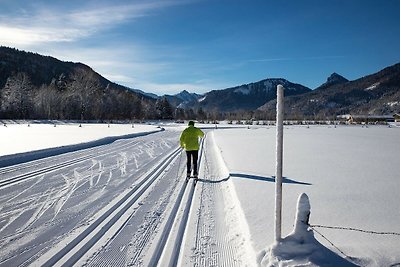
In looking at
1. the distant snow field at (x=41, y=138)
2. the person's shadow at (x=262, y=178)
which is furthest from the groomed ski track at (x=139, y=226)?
the distant snow field at (x=41, y=138)

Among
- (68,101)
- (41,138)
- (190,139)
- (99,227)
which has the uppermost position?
(68,101)

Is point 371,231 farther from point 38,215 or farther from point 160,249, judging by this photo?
point 38,215

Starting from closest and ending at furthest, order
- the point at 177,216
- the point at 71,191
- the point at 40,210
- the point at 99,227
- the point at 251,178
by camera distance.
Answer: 1. the point at 99,227
2. the point at 177,216
3. the point at 40,210
4. the point at 71,191
5. the point at 251,178

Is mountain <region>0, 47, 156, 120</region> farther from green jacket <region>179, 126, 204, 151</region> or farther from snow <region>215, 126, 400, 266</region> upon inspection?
snow <region>215, 126, 400, 266</region>

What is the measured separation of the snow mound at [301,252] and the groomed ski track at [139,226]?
0.37 metres

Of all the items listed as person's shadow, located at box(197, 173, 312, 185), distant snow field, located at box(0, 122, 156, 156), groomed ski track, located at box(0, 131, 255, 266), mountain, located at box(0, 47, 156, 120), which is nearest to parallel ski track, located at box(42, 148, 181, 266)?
groomed ski track, located at box(0, 131, 255, 266)

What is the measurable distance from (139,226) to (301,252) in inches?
111

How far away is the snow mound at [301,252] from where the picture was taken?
355 cm

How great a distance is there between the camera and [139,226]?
5.46 m

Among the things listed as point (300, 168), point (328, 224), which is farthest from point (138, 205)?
point (300, 168)

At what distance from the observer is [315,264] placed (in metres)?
3.47

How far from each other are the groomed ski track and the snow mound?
37cm

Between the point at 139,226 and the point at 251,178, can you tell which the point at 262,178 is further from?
the point at 139,226

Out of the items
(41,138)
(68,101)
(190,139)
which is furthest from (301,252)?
(68,101)
